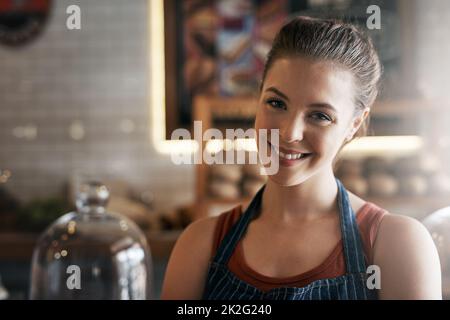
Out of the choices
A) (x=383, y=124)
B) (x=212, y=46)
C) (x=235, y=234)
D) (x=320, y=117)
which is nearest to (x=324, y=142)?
(x=320, y=117)

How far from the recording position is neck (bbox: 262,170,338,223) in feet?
1.73

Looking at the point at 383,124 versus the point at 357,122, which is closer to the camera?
the point at 357,122

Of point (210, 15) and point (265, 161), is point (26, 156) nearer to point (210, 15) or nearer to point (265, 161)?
point (210, 15)

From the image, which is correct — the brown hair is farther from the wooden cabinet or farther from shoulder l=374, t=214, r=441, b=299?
the wooden cabinet

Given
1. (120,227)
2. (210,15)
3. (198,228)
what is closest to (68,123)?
(210,15)

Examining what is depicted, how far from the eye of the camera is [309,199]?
53 cm

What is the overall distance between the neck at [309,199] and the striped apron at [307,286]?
0.03 feet

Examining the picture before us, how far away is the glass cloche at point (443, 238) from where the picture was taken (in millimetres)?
528

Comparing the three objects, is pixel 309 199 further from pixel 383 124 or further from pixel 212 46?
pixel 212 46

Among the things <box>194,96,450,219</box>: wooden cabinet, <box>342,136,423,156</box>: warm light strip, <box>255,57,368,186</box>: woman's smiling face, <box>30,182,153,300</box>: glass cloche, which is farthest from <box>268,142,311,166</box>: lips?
<box>342,136,423,156</box>: warm light strip

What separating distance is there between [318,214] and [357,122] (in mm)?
85

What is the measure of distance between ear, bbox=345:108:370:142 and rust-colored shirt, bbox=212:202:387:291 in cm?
7

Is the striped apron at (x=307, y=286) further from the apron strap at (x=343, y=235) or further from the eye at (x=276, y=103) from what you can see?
the eye at (x=276, y=103)
